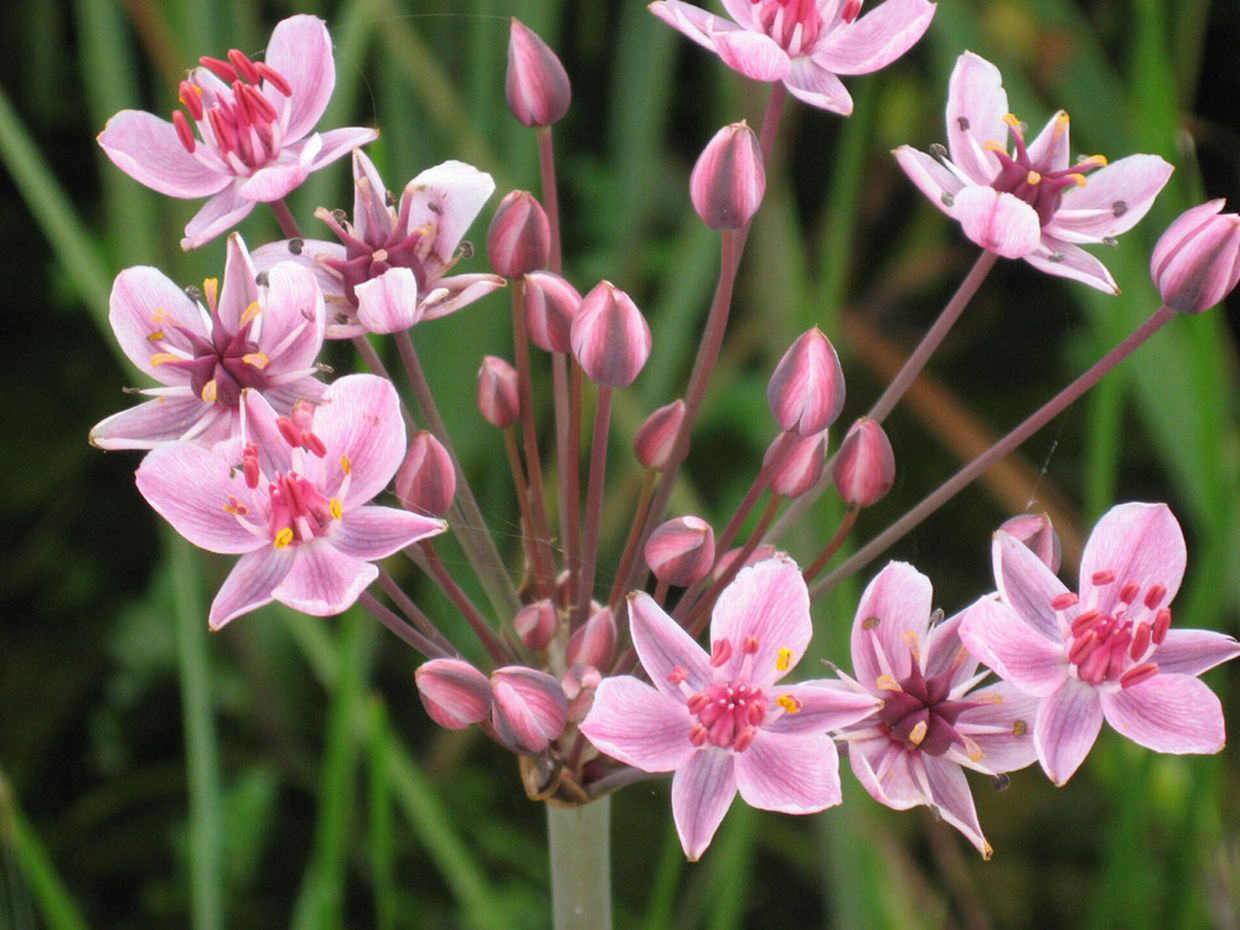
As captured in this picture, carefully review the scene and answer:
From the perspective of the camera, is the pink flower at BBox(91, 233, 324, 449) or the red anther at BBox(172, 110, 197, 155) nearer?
the pink flower at BBox(91, 233, 324, 449)

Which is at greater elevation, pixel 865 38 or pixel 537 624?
pixel 865 38

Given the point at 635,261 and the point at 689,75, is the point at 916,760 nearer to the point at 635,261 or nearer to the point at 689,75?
the point at 635,261

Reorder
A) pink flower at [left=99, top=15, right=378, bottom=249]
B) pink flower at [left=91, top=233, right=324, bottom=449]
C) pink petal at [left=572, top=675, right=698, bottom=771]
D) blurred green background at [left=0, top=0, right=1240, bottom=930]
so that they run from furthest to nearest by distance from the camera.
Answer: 1. blurred green background at [left=0, top=0, right=1240, bottom=930]
2. pink flower at [left=99, top=15, right=378, bottom=249]
3. pink flower at [left=91, top=233, right=324, bottom=449]
4. pink petal at [left=572, top=675, right=698, bottom=771]

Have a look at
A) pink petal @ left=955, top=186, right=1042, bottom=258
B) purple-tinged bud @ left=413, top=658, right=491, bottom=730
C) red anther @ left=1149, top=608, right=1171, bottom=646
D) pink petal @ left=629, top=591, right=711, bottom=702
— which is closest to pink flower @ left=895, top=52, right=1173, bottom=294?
pink petal @ left=955, top=186, right=1042, bottom=258

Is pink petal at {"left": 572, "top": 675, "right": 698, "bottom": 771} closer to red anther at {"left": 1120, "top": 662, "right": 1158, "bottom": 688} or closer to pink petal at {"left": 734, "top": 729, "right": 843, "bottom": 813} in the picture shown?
pink petal at {"left": 734, "top": 729, "right": 843, "bottom": 813}

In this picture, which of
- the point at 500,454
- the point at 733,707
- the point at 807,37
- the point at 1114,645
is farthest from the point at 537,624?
the point at 500,454

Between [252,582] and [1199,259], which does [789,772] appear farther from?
[1199,259]

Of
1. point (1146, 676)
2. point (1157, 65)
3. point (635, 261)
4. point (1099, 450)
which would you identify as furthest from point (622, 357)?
point (635, 261)
